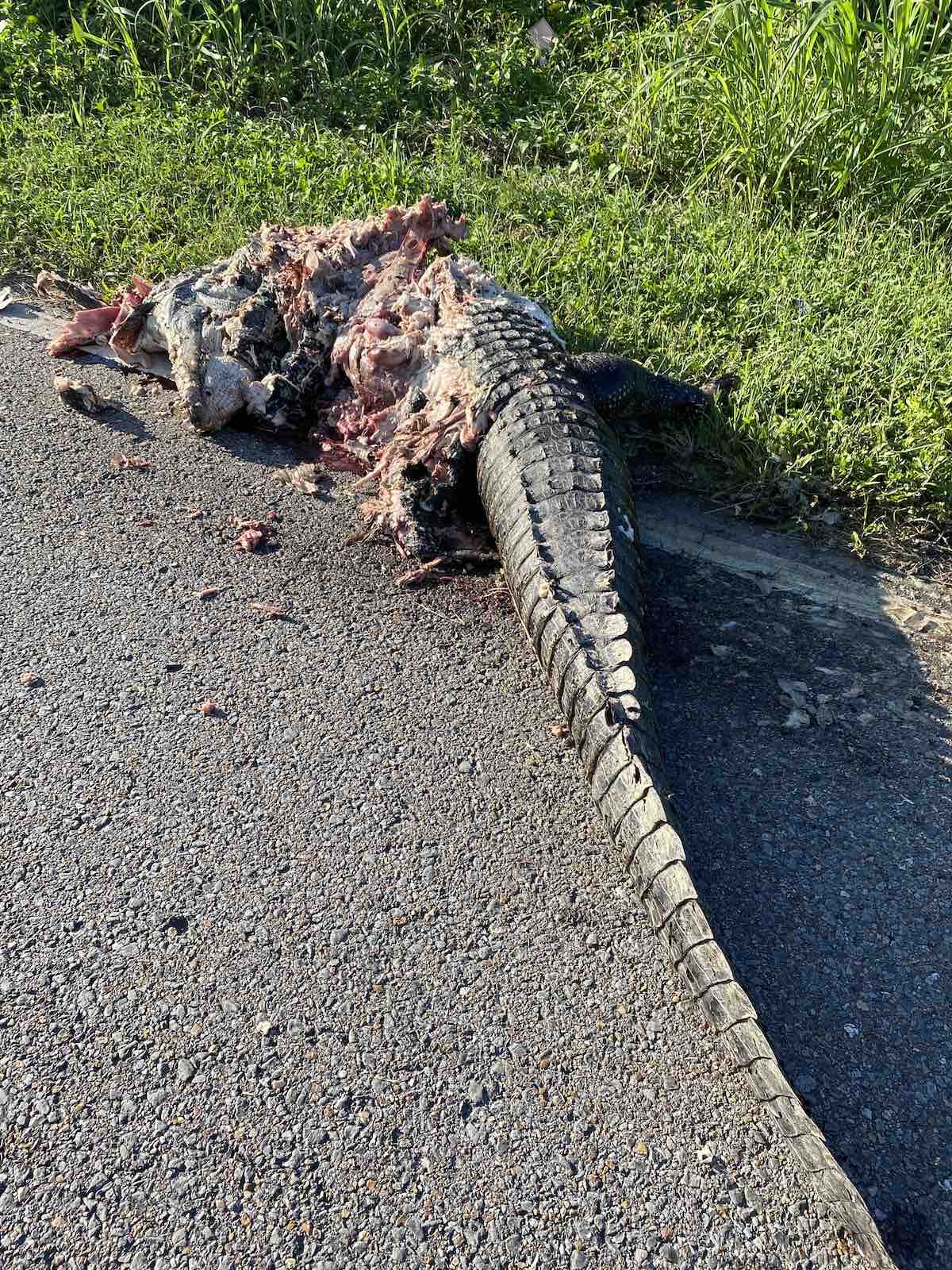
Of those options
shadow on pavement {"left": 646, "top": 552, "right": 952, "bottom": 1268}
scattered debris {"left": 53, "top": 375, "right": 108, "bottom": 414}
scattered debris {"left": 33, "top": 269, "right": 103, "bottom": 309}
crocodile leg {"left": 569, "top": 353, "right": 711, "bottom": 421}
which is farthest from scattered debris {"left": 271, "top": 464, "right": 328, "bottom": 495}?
scattered debris {"left": 33, "top": 269, "right": 103, "bottom": 309}

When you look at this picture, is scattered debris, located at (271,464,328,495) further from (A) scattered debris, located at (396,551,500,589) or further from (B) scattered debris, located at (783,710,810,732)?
(B) scattered debris, located at (783,710,810,732)

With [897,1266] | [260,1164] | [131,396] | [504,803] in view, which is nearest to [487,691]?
[504,803]

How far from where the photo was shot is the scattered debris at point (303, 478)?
376cm

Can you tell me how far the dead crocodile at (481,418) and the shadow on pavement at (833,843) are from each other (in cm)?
23

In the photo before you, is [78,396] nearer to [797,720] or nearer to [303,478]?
[303,478]

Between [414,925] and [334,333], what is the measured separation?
91.7 inches

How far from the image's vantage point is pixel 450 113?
5781mm

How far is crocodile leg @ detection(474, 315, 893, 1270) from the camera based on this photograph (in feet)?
6.77

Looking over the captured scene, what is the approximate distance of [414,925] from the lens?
2430 millimetres

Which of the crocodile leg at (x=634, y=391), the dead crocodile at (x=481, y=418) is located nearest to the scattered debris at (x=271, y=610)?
the dead crocodile at (x=481, y=418)

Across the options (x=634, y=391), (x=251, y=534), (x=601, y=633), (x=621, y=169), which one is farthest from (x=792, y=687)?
(x=621, y=169)

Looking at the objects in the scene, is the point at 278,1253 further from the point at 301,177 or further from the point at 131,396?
the point at 301,177

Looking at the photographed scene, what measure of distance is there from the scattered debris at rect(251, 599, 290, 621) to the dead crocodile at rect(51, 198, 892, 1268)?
47 centimetres

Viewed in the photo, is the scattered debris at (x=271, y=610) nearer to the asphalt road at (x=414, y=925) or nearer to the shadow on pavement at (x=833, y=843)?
the asphalt road at (x=414, y=925)
